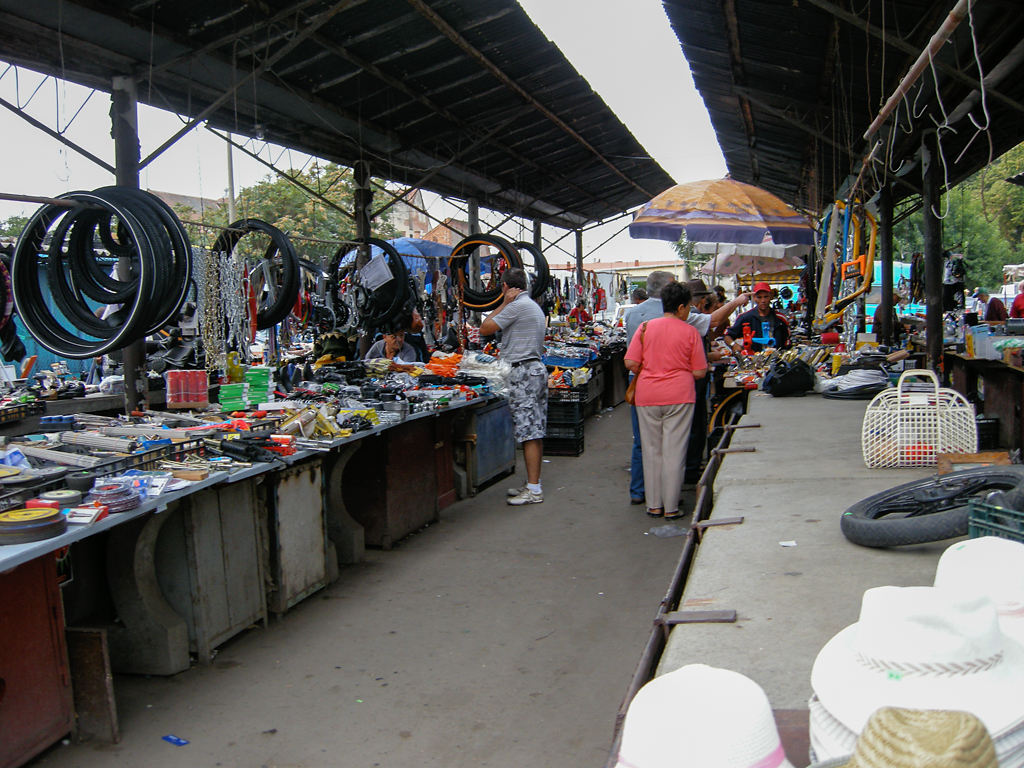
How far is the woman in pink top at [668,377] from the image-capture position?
611 cm

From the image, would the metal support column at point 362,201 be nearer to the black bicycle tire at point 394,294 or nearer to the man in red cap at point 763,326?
the black bicycle tire at point 394,294

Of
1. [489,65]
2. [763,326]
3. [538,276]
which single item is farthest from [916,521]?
[538,276]

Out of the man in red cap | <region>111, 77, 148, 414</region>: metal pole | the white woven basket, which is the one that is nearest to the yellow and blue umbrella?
the man in red cap

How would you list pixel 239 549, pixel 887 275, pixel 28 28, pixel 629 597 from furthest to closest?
pixel 887 275, pixel 28 28, pixel 629 597, pixel 239 549

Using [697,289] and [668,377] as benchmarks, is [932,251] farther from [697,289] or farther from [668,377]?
[668,377]

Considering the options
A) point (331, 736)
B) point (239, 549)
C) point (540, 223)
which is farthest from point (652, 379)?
point (540, 223)

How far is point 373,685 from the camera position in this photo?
12.6 feet

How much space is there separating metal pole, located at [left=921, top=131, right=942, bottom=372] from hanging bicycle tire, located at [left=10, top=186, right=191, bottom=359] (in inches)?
259

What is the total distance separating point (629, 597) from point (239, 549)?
2.22 metres

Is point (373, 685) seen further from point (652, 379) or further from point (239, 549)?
point (652, 379)

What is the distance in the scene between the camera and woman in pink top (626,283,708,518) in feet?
20.0

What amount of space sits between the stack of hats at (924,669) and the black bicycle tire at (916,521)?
1.50 m

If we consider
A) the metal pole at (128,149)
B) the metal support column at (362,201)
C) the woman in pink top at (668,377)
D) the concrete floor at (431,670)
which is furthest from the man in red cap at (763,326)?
the metal pole at (128,149)

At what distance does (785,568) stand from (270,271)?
5236 millimetres
